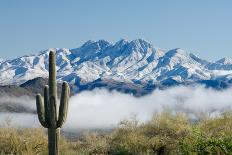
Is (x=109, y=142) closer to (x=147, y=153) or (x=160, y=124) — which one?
(x=160, y=124)

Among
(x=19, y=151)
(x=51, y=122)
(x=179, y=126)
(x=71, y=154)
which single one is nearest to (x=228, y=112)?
(x=179, y=126)

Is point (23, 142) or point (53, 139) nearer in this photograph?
point (53, 139)

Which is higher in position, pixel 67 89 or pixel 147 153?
pixel 67 89

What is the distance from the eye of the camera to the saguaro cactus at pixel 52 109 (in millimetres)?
24266

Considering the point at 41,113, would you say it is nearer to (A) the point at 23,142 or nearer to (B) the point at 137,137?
(A) the point at 23,142

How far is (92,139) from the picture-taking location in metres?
41.6

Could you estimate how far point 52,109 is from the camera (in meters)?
24.4

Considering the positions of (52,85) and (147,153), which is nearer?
(52,85)

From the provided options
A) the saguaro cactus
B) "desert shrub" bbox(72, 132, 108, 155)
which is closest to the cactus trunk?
the saguaro cactus

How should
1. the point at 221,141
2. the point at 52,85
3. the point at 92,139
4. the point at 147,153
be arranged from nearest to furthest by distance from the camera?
1. the point at 221,141
2. the point at 52,85
3. the point at 147,153
4. the point at 92,139

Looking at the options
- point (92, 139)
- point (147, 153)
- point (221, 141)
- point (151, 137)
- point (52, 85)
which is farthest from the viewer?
point (92, 139)

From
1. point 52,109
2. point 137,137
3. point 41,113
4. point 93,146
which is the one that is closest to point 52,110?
point 52,109

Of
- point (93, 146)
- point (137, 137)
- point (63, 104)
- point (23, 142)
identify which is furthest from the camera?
point (93, 146)

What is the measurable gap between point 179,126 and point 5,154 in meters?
10.5
